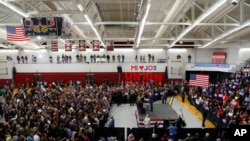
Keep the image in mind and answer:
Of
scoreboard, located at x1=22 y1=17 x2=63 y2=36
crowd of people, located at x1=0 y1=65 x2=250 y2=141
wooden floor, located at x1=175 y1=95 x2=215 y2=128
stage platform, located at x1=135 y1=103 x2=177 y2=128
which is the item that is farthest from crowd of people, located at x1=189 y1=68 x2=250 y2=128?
scoreboard, located at x1=22 y1=17 x2=63 y2=36

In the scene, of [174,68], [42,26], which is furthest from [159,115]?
[174,68]

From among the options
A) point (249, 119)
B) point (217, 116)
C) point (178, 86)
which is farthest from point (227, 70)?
point (249, 119)

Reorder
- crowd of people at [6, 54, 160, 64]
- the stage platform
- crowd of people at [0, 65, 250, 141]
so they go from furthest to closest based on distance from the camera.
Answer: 1. crowd of people at [6, 54, 160, 64]
2. the stage platform
3. crowd of people at [0, 65, 250, 141]

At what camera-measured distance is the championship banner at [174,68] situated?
29359mm

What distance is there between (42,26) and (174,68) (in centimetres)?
2068

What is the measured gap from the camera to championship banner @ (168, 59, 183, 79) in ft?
96.3

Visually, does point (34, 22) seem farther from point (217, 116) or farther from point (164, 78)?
point (164, 78)

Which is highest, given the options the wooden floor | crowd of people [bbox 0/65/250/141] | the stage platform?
crowd of people [bbox 0/65/250/141]

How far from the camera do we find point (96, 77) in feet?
97.2

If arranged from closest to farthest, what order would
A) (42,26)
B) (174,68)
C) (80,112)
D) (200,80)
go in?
(42,26) < (80,112) < (200,80) < (174,68)

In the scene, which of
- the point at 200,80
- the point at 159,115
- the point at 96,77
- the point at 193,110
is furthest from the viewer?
the point at 96,77

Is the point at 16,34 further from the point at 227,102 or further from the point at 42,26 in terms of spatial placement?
the point at 227,102

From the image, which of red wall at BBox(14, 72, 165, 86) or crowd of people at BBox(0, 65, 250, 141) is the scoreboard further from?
red wall at BBox(14, 72, 165, 86)

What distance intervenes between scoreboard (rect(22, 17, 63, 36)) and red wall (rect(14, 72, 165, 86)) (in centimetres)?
1864
